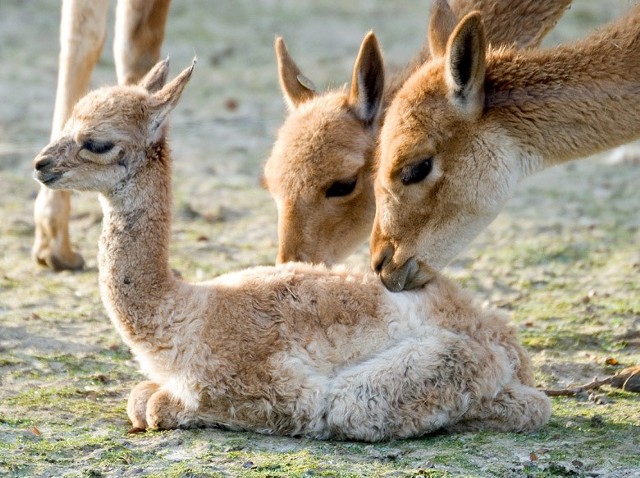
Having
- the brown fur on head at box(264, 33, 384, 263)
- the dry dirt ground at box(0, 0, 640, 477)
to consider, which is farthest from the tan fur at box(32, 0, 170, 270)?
the brown fur on head at box(264, 33, 384, 263)

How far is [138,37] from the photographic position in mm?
7641

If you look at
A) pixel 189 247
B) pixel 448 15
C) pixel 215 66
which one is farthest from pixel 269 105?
pixel 448 15

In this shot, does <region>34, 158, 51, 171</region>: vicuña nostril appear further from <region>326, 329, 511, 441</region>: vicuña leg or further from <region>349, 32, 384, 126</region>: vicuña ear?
<region>349, 32, 384, 126</region>: vicuña ear

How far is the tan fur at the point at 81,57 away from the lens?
7652mm

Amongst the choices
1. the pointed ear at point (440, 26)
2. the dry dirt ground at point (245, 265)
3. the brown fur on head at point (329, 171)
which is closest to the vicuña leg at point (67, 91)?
the dry dirt ground at point (245, 265)

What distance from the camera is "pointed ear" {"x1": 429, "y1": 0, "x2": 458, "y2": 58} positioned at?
622cm

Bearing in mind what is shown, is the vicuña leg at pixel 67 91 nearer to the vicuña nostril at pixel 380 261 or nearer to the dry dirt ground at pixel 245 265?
the dry dirt ground at pixel 245 265

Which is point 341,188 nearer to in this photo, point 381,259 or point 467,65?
point 381,259

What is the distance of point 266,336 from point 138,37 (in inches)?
127

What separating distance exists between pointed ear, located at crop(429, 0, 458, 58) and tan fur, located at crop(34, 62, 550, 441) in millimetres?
1497

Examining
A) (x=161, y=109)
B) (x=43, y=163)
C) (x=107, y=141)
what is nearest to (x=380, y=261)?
(x=161, y=109)

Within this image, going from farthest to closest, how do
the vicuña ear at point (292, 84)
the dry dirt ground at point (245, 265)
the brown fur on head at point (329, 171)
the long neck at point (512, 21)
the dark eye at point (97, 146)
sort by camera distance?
the vicuña ear at point (292, 84)
the long neck at point (512, 21)
the brown fur on head at point (329, 171)
the dark eye at point (97, 146)
the dry dirt ground at point (245, 265)

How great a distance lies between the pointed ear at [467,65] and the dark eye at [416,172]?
298 millimetres

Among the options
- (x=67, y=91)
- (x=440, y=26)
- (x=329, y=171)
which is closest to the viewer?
(x=329, y=171)
